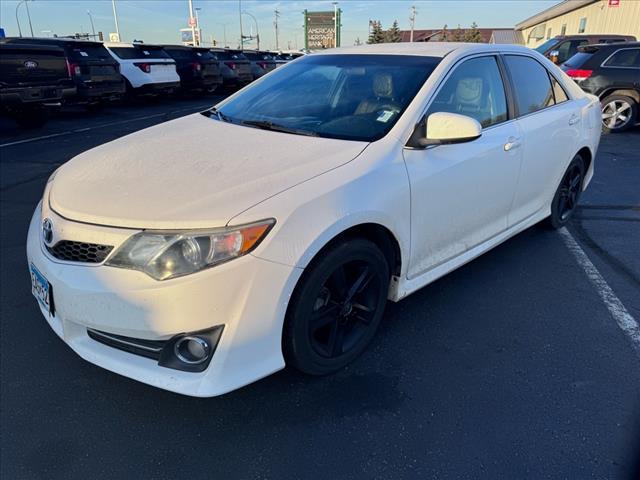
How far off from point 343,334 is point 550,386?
1064mm

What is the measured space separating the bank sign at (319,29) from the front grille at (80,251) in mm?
45113

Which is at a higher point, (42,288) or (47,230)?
(47,230)

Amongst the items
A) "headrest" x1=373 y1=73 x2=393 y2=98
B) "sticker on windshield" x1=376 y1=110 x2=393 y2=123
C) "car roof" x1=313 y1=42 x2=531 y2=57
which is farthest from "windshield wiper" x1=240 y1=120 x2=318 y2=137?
"car roof" x1=313 y1=42 x2=531 y2=57

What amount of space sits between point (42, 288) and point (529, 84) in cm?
348

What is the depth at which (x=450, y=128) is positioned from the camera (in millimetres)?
2516

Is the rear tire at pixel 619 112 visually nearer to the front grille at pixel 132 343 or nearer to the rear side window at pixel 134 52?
the front grille at pixel 132 343

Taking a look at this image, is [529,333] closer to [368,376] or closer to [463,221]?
[463,221]

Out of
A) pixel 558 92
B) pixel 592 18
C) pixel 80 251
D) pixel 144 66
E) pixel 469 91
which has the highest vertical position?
pixel 592 18

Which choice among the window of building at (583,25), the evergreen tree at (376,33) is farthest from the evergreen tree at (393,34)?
the window of building at (583,25)

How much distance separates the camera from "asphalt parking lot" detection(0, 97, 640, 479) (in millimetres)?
1998

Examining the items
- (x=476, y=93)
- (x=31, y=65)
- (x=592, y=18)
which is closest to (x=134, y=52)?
(x=31, y=65)

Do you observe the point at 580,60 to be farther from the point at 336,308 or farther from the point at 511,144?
the point at 336,308

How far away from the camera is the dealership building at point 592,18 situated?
22.9 meters

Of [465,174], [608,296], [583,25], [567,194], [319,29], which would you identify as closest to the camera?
[465,174]
